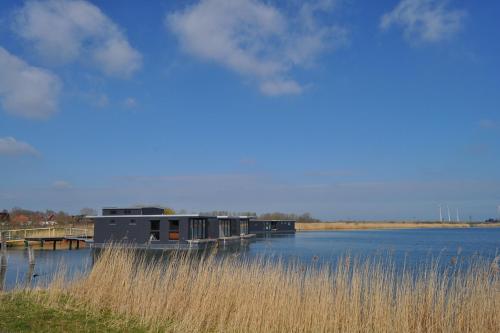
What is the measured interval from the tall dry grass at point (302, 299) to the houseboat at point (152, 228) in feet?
64.4

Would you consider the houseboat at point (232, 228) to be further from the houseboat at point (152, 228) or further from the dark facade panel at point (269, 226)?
the dark facade panel at point (269, 226)

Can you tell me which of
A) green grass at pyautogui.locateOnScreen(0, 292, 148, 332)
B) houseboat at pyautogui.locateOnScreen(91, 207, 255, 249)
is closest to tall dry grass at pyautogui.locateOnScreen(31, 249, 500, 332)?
green grass at pyautogui.locateOnScreen(0, 292, 148, 332)

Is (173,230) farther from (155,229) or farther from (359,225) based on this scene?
(359,225)

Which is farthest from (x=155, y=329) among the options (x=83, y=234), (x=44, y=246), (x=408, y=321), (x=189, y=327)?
(x=83, y=234)

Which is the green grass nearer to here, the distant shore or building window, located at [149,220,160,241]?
building window, located at [149,220,160,241]

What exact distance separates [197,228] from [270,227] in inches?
1084

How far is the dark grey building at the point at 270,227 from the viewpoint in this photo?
5350 centimetres

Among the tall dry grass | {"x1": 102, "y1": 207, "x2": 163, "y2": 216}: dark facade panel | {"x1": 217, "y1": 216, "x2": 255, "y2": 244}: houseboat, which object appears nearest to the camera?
the tall dry grass

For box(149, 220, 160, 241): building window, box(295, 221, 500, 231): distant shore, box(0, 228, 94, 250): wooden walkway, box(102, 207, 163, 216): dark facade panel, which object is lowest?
box(295, 221, 500, 231): distant shore

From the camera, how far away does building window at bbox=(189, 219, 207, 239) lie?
92.6 feet

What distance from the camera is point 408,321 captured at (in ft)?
16.1

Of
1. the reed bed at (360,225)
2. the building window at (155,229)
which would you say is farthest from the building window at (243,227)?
the reed bed at (360,225)

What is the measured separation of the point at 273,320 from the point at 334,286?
90cm

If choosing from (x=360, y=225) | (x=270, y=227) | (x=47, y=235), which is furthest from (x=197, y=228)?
(x=360, y=225)
